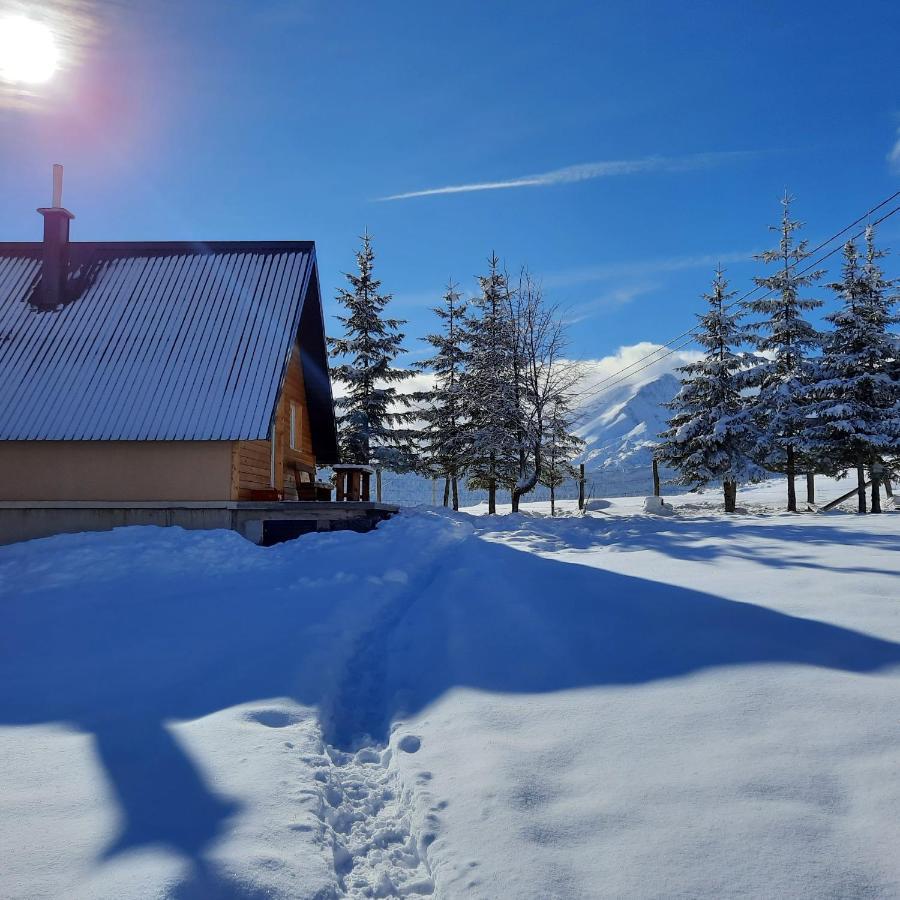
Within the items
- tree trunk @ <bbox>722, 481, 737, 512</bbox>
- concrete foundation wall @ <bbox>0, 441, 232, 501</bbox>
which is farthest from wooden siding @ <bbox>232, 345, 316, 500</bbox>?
tree trunk @ <bbox>722, 481, 737, 512</bbox>

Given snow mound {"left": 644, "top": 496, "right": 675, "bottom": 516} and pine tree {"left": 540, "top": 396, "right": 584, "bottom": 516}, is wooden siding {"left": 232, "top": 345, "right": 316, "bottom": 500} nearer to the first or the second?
pine tree {"left": 540, "top": 396, "right": 584, "bottom": 516}

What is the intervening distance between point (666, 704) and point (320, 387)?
1465cm

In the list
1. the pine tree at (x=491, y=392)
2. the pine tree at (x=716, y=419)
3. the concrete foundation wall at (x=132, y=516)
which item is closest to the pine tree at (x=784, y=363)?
the pine tree at (x=716, y=419)

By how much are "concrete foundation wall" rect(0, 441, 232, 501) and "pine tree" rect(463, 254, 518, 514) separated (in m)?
12.9

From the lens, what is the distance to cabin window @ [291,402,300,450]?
15.8 meters

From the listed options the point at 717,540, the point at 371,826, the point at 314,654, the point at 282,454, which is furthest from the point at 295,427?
the point at 371,826

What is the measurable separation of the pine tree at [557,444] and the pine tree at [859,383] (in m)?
8.07

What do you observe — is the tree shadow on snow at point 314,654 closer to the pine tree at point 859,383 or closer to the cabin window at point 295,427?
the cabin window at point 295,427

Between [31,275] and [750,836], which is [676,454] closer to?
[31,275]

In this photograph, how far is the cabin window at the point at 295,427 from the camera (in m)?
15.8

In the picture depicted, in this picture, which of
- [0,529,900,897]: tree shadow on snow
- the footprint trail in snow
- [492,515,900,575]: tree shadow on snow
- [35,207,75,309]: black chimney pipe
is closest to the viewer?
the footprint trail in snow

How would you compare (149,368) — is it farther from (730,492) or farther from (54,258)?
(730,492)

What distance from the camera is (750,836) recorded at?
7.26 ft

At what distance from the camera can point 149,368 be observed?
12484 mm
